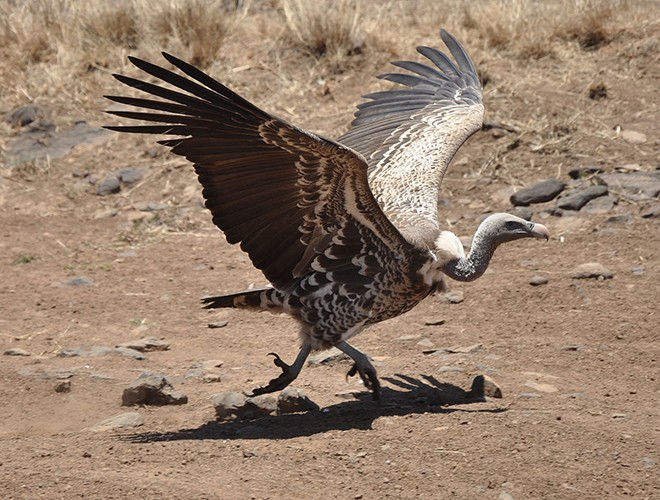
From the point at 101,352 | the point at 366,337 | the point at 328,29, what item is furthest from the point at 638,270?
the point at 328,29

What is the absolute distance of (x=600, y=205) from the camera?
9742mm

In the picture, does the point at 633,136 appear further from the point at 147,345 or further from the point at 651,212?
the point at 147,345

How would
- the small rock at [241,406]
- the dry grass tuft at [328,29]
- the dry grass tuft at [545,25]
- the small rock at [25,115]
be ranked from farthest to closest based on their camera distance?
1. the dry grass tuft at [328,29]
2. the dry grass tuft at [545,25]
3. the small rock at [25,115]
4. the small rock at [241,406]

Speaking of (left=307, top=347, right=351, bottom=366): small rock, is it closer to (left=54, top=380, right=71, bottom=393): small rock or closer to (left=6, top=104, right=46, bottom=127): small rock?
(left=54, top=380, right=71, bottom=393): small rock

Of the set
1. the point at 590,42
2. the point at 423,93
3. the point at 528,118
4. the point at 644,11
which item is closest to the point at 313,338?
the point at 423,93

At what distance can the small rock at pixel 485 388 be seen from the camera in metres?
6.32

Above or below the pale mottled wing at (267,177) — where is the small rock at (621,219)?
below

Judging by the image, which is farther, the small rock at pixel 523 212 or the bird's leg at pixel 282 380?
the small rock at pixel 523 212

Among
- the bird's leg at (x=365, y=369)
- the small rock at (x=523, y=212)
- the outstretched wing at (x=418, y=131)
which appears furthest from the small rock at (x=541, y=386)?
the small rock at (x=523, y=212)

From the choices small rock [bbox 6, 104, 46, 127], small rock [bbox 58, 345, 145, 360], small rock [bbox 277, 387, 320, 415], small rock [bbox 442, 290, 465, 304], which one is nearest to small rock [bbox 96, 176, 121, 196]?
small rock [bbox 6, 104, 46, 127]

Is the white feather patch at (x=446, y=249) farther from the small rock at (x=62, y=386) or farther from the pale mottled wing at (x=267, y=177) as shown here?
the small rock at (x=62, y=386)

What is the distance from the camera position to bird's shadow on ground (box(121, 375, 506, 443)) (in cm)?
571

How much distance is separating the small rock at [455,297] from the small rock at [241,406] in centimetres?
262

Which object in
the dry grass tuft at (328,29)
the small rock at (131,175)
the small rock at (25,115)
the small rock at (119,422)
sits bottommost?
the small rock at (119,422)
